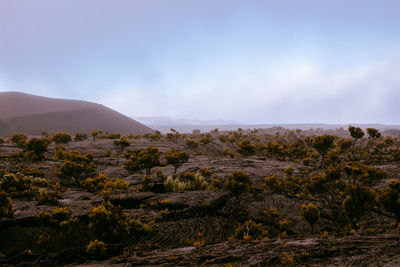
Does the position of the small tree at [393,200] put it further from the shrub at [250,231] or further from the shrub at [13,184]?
the shrub at [13,184]

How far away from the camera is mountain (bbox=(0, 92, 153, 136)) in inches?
4154

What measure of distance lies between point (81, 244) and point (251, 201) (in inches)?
475

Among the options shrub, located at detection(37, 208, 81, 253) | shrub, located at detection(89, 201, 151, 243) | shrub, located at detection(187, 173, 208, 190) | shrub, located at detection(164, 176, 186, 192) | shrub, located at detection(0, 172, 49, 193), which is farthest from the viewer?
shrub, located at detection(187, 173, 208, 190)

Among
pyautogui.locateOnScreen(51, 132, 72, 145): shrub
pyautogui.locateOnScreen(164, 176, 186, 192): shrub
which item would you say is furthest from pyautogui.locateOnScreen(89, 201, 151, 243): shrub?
pyautogui.locateOnScreen(51, 132, 72, 145): shrub

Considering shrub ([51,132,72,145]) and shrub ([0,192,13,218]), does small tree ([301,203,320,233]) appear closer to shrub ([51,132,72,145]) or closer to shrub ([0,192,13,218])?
shrub ([0,192,13,218])

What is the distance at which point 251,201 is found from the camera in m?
15.6

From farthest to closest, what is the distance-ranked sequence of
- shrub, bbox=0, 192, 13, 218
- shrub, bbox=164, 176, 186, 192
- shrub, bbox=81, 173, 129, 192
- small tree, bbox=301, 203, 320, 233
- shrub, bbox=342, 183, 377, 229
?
shrub, bbox=81, 173, 129, 192 → shrub, bbox=164, 176, 186, 192 → shrub, bbox=342, 183, 377, 229 → small tree, bbox=301, 203, 320, 233 → shrub, bbox=0, 192, 13, 218

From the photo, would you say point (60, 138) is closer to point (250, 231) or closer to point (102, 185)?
point (102, 185)

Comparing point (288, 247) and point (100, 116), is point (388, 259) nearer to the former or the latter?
point (288, 247)

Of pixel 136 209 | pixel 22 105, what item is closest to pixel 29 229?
pixel 136 209

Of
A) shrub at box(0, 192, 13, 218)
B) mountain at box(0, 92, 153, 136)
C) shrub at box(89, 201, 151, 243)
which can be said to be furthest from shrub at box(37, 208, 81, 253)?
mountain at box(0, 92, 153, 136)

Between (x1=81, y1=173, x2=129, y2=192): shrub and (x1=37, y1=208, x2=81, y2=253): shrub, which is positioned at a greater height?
(x1=37, y1=208, x2=81, y2=253): shrub

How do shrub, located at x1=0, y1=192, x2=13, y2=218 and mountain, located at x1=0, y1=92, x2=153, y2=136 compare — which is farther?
mountain, located at x1=0, y1=92, x2=153, y2=136

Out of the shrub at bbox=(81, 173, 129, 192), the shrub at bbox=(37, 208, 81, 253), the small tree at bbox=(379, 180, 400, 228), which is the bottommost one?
the shrub at bbox=(81, 173, 129, 192)
